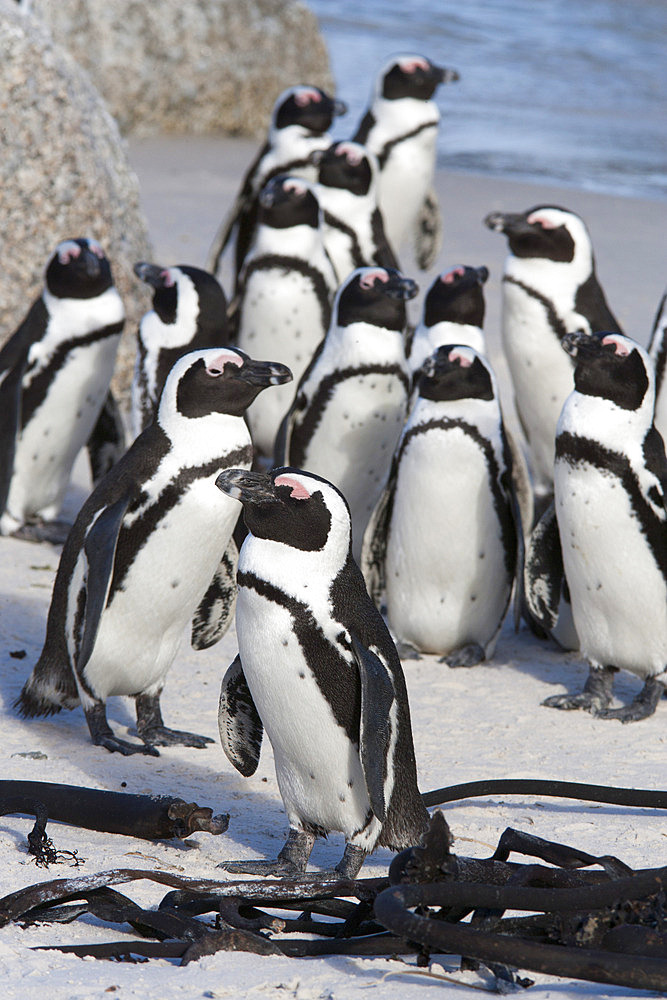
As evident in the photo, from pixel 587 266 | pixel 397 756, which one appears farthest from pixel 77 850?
pixel 587 266

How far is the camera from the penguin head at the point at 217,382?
329 centimetres

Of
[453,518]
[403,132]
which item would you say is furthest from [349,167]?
[453,518]

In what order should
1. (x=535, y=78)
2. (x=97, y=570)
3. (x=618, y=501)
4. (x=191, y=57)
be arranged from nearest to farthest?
(x=97, y=570), (x=618, y=501), (x=191, y=57), (x=535, y=78)

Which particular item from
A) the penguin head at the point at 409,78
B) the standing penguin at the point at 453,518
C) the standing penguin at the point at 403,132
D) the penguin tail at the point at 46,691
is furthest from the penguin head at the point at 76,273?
the penguin head at the point at 409,78

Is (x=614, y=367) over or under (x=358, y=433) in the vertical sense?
over

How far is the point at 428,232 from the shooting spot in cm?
828

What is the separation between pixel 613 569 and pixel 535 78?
54.9 ft

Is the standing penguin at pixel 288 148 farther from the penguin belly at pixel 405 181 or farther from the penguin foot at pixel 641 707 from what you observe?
the penguin foot at pixel 641 707

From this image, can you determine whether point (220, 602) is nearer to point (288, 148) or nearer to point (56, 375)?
point (56, 375)

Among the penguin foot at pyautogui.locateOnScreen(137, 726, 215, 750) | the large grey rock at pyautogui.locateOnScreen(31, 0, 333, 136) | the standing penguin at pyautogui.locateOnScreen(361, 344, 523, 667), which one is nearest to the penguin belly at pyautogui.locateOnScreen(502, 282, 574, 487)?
the standing penguin at pyautogui.locateOnScreen(361, 344, 523, 667)

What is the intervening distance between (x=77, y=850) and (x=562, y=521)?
1.87m

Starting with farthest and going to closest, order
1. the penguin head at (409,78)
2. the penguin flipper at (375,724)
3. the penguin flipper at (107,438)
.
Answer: the penguin head at (409,78) < the penguin flipper at (107,438) < the penguin flipper at (375,724)

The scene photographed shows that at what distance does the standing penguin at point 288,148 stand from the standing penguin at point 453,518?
3.38m

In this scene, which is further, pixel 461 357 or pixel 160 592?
pixel 461 357
